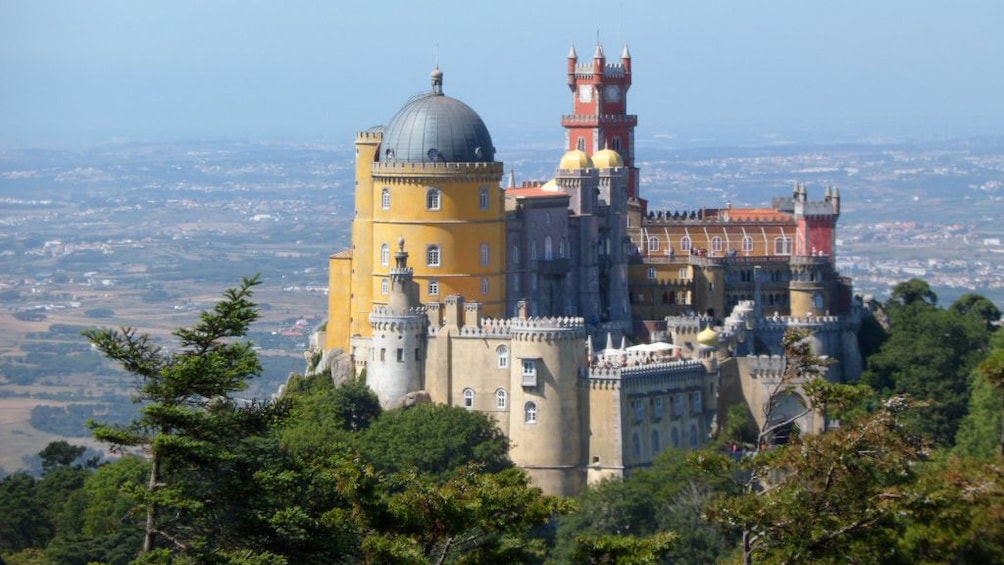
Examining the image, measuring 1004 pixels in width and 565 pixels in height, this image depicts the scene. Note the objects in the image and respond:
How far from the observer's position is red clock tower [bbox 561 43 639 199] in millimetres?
131375

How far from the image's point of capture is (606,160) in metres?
116

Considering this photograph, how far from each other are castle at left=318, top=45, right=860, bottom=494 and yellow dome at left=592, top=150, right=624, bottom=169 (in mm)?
89

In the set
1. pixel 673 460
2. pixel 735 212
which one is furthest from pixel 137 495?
pixel 735 212

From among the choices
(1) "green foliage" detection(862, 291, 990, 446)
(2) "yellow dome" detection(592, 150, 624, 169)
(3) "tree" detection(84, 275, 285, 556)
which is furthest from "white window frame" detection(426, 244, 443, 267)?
(3) "tree" detection(84, 275, 285, 556)

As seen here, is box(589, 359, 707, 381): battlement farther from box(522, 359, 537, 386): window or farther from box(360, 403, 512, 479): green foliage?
box(360, 403, 512, 479): green foliage

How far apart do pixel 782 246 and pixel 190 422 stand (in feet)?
234

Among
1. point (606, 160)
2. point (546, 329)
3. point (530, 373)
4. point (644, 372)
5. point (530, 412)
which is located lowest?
point (530, 412)

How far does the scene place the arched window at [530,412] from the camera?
99.0 metres

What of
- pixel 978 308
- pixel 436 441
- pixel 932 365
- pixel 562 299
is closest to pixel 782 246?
pixel 932 365

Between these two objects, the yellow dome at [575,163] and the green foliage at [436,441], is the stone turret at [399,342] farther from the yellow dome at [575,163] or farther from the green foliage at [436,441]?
the yellow dome at [575,163]

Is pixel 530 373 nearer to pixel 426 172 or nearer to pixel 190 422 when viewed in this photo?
pixel 426 172

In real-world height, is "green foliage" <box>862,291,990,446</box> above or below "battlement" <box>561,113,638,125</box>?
below

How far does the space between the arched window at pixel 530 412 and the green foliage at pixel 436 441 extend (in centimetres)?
119

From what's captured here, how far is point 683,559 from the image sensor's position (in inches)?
3575
